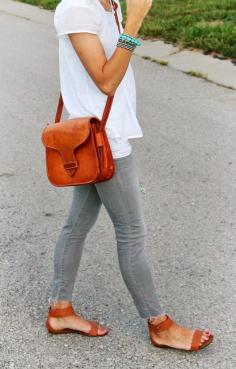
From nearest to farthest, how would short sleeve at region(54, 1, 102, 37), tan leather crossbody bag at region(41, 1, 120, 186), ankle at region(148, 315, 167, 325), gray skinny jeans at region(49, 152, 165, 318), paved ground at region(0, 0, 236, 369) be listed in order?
short sleeve at region(54, 1, 102, 37) → tan leather crossbody bag at region(41, 1, 120, 186) → gray skinny jeans at region(49, 152, 165, 318) → ankle at region(148, 315, 167, 325) → paved ground at region(0, 0, 236, 369)

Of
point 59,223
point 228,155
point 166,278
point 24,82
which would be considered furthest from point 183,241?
point 24,82

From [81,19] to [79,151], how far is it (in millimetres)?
500

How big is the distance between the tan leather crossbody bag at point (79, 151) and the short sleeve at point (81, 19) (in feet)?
0.66

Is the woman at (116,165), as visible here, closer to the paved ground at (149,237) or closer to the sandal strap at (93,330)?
the sandal strap at (93,330)

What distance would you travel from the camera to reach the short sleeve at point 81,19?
8.06 ft

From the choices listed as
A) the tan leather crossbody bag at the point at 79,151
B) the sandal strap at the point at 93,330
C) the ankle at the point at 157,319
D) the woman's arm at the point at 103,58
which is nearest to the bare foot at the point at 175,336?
the ankle at the point at 157,319

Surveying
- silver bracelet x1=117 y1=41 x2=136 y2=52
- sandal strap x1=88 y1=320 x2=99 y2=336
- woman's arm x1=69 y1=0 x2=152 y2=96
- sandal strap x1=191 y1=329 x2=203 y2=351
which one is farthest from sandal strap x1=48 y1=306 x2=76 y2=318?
silver bracelet x1=117 y1=41 x2=136 y2=52

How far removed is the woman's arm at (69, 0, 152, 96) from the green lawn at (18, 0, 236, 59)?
538 centimetres

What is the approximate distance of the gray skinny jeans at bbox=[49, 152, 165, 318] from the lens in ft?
8.92

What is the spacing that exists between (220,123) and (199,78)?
1474mm

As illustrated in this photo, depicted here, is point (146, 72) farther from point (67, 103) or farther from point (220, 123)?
point (67, 103)

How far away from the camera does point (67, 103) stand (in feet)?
8.91

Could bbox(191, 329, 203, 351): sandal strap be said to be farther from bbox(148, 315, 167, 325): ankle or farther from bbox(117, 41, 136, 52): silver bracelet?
bbox(117, 41, 136, 52): silver bracelet

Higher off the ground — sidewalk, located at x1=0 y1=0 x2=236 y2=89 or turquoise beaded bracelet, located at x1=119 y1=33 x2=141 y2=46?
turquoise beaded bracelet, located at x1=119 y1=33 x2=141 y2=46
